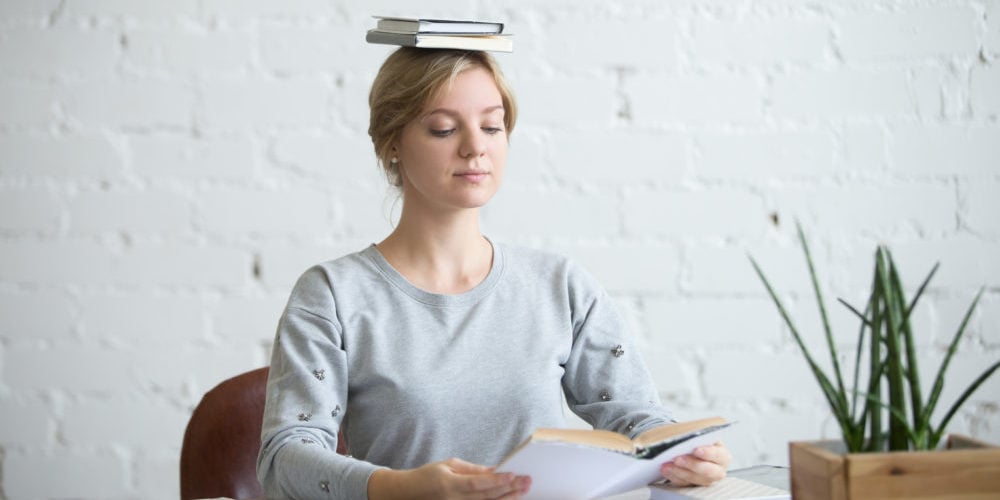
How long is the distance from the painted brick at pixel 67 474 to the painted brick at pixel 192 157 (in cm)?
50

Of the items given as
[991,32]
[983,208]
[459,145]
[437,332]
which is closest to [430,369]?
[437,332]

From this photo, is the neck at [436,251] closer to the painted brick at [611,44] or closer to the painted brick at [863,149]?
the painted brick at [611,44]

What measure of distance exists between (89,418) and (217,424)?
56 cm

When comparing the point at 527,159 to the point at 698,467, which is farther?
the point at 527,159

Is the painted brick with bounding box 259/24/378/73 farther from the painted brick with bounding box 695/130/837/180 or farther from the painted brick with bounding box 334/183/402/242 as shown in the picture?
the painted brick with bounding box 695/130/837/180

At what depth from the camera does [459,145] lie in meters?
1.35

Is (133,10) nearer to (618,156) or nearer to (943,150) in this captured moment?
(618,156)

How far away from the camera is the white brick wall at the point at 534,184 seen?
76.7 inches

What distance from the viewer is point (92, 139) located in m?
1.95

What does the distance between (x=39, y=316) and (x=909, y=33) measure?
161cm

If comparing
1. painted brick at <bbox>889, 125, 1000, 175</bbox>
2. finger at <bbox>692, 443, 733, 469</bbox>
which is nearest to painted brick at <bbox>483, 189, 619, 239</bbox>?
painted brick at <bbox>889, 125, 1000, 175</bbox>

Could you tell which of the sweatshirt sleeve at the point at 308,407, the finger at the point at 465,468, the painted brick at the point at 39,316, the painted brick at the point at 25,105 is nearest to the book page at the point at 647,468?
the finger at the point at 465,468

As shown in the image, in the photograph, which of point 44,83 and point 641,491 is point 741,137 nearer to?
point 641,491

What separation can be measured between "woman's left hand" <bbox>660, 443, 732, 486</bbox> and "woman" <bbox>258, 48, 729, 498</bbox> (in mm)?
204
